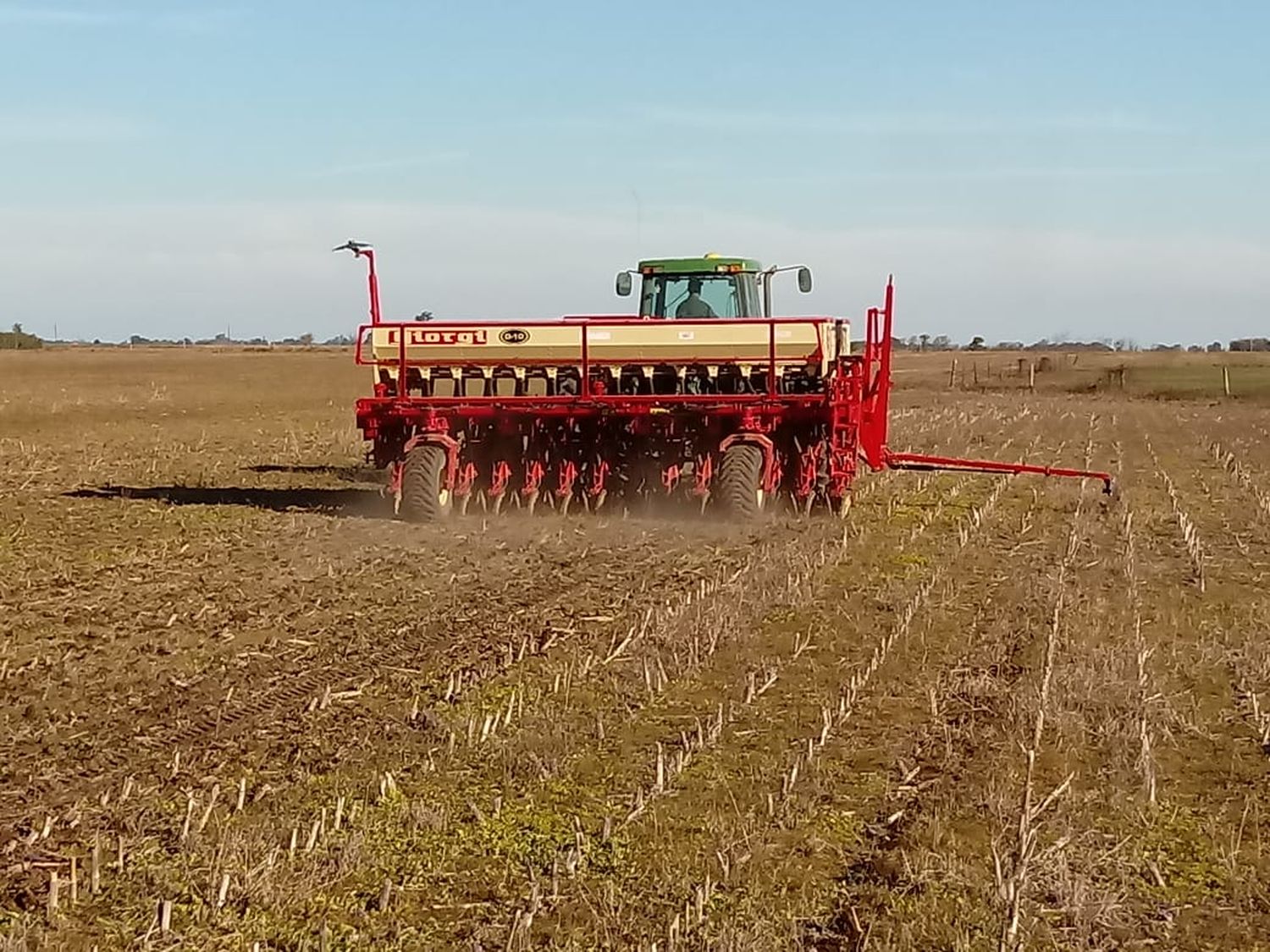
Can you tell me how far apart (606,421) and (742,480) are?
158cm

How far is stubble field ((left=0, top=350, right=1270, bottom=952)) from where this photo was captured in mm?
4898

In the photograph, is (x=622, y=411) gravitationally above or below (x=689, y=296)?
below

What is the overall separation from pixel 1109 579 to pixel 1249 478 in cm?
971

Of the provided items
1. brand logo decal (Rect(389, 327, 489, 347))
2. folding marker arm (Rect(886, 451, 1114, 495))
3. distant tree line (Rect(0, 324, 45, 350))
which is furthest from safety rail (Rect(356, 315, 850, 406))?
distant tree line (Rect(0, 324, 45, 350))

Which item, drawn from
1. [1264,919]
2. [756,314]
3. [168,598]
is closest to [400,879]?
[1264,919]

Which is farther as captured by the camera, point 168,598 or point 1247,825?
point 168,598

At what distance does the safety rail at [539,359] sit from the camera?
14977 millimetres

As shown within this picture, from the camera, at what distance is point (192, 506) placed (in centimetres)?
1605

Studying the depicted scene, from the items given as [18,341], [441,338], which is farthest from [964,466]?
[18,341]

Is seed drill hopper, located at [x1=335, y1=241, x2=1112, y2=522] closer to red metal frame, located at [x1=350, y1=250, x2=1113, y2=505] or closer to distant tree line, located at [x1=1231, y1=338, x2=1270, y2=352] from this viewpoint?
red metal frame, located at [x1=350, y1=250, x2=1113, y2=505]

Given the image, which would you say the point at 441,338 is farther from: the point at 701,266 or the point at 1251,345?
the point at 1251,345

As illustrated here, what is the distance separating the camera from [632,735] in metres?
6.98

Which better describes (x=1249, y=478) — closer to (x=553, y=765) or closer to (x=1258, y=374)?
(x=553, y=765)

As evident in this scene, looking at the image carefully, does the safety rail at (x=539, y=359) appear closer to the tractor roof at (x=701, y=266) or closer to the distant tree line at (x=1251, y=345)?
the tractor roof at (x=701, y=266)
